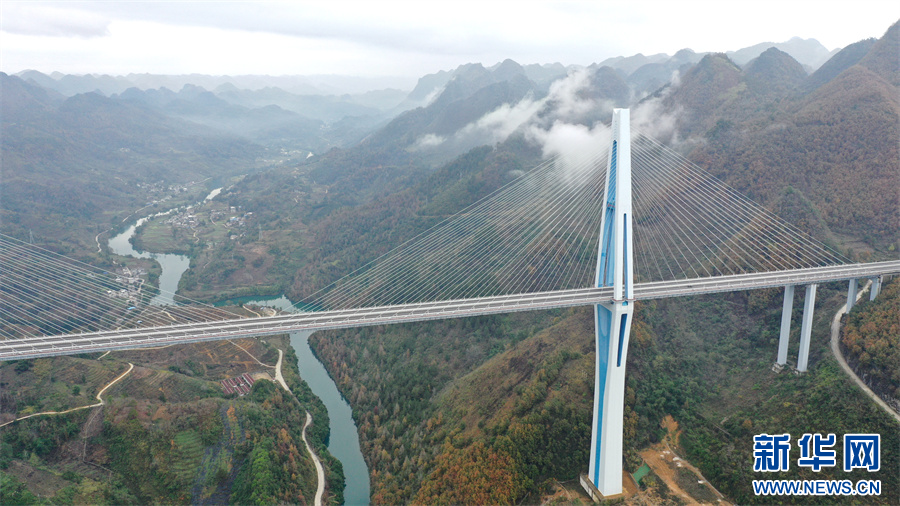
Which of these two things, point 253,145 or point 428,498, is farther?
point 253,145

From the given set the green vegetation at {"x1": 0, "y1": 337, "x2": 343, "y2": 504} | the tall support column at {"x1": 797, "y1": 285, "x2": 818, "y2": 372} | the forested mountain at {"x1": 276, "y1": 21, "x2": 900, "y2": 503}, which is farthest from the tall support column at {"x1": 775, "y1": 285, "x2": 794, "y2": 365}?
the green vegetation at {"x1": 0, "y1": 337, "x2": 343, "y2": 504}

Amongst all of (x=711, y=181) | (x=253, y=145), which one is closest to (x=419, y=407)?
(x=711, y=181)

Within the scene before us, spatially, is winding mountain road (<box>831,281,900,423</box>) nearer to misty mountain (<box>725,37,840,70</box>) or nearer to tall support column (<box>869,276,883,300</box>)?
tall support column (<box>869,276,883,300</box>)

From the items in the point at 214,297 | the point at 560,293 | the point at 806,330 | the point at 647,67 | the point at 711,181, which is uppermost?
the point at 647,67

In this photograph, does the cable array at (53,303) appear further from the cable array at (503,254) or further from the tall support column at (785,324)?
the tall support column at (785,324)

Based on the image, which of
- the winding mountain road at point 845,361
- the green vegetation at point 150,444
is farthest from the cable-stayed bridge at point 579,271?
the green vegetation at point 150,444

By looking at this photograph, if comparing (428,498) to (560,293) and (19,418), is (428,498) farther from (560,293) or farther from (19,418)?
(19,418)

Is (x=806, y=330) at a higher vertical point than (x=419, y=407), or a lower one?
higher

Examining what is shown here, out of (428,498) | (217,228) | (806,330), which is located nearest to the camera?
(428,498)
